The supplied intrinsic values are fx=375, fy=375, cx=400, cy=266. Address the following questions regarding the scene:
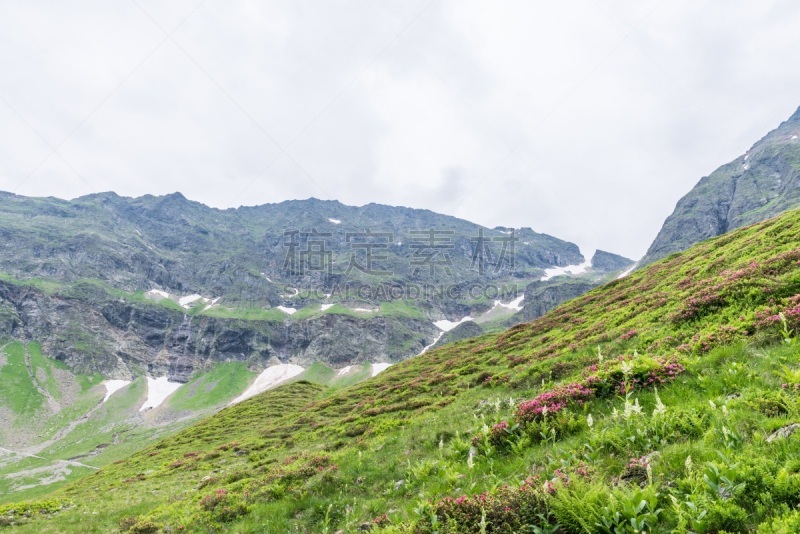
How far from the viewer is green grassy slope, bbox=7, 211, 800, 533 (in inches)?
210

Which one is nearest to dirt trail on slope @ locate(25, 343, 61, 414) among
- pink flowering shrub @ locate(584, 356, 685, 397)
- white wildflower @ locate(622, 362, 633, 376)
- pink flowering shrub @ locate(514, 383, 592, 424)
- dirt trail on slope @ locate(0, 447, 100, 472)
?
dirt trail on slope @ locate(0, 447, 100, 472)

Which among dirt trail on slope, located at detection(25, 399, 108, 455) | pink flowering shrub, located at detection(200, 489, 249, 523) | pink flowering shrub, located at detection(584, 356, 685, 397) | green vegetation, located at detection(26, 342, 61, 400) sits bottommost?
dirt trail on slope, located at detection(25, 399, 108, 455)

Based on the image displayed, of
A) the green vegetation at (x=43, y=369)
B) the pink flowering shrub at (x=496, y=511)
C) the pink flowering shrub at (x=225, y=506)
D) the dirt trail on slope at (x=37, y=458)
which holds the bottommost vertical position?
the dirt trail on slope at (x=37, y=458)

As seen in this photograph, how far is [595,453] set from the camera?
741 cm

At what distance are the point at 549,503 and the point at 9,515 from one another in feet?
93.4

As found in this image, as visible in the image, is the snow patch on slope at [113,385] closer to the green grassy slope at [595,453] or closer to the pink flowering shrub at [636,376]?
the green grassy slope at [595,453]

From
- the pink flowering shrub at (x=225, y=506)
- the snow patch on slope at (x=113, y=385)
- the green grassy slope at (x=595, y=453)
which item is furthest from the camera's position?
the snow patch on slope at (x=113, y=385)

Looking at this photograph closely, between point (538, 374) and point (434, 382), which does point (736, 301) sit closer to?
point (538, 374)

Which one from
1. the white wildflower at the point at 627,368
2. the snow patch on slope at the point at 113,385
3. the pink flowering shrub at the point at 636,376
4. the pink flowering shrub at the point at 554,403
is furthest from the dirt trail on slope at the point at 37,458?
the white wildflower at the point at 627,368

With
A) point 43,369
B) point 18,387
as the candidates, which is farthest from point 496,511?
point 43,369

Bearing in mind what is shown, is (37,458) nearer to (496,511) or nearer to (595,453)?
(496,511)

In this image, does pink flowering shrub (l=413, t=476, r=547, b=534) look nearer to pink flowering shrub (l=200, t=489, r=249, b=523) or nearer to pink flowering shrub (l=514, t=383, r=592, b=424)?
pink flowering shrub (l=514, t=383, r=592, b=424)

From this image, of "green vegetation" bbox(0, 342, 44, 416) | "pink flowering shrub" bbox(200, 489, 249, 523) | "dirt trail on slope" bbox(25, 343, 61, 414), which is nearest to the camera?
"pink flowering shrub" bbox(200, 489, 249, 523)

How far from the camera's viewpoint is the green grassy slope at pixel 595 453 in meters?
5.33
